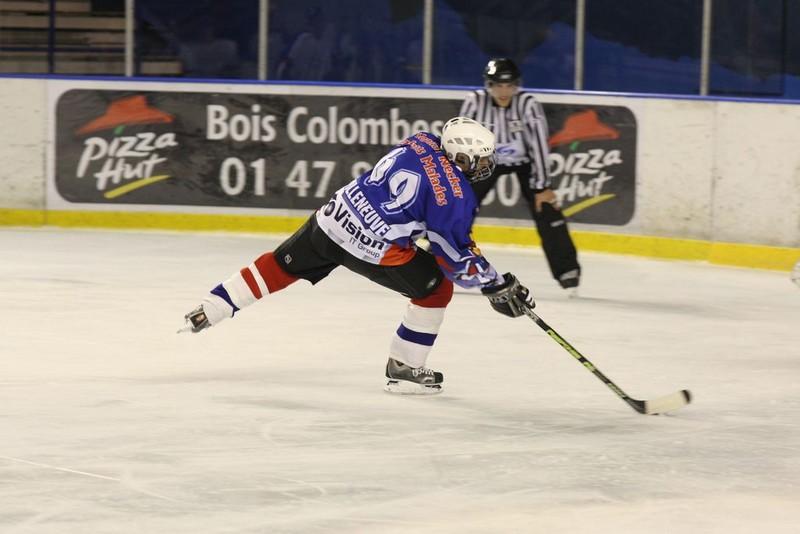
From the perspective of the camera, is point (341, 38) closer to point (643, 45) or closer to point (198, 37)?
point (198, 37)

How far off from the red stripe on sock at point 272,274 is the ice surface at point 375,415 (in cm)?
37

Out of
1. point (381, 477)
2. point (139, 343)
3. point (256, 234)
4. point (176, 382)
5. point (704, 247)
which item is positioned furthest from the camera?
point (256, 234)

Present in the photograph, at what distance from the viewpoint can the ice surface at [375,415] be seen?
161 inches

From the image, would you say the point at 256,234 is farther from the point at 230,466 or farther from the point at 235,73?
the point at 230,466

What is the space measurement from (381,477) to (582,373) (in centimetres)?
185

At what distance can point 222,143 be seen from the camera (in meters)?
10.7

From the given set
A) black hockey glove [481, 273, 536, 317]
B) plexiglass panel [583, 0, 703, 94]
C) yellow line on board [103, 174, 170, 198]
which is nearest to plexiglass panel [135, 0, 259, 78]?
yellow line on board [103, 174, 170, 198]

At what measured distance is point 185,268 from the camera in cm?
888

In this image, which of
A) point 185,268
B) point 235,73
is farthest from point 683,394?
point 235,73

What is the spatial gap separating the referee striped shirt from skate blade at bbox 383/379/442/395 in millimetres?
2753

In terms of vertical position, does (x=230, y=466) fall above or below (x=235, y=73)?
below

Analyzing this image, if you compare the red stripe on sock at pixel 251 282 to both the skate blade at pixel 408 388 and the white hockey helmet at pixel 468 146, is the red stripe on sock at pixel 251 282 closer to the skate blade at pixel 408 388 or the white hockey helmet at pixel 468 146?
the skate blade at pixel 408 388

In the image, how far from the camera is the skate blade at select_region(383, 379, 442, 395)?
5.64 metres

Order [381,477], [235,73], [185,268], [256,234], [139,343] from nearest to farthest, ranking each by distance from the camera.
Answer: [381,477]
[139,343]
[185,268]
[256,234]
[235,73]
